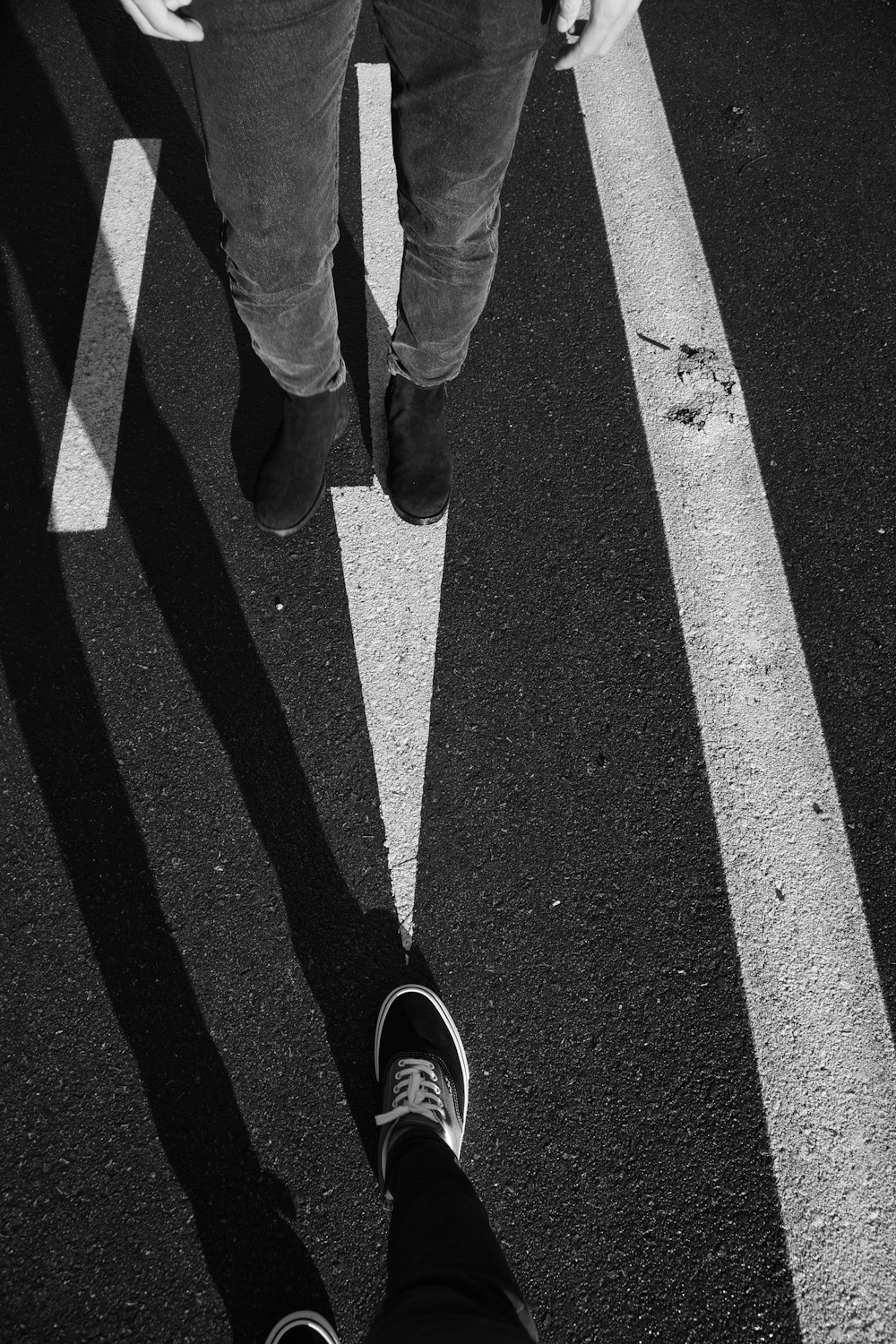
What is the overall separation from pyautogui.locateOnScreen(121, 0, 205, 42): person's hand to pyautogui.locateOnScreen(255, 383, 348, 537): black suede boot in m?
1.06

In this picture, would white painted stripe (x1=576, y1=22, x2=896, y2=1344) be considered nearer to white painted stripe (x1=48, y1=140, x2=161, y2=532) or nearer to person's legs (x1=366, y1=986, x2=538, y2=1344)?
person's legs (x1=366, y1=986, x2=538, y2=1344)

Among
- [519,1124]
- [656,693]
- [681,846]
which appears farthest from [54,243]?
[519,1124]

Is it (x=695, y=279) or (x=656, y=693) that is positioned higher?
(x=695, y=279)

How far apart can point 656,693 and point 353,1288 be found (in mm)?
1566

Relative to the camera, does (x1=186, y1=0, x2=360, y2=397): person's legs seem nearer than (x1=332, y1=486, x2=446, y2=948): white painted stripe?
Yes

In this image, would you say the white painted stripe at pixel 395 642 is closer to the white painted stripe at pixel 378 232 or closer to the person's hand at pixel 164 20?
the white painted stripe at pixel 378 232

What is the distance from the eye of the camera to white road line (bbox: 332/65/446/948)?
209 centimetres

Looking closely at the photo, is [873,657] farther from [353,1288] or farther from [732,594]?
[353,1288]

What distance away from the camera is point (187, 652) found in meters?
2.25

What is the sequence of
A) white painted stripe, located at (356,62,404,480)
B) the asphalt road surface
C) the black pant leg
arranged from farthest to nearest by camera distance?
white painted stripe, located at (356,62,404,480), the asphalt road surface, the black pant leg

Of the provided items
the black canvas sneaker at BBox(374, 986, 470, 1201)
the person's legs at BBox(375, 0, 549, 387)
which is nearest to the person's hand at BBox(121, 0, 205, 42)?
the person's legs at BBox(375, 0, 549, 387)

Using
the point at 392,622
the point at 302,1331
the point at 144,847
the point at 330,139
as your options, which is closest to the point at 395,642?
the point at 392,622

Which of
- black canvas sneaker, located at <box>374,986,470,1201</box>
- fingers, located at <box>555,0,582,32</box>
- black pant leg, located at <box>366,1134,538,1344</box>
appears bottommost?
black canvas sneaker, located at <box>374,986,470,1201</box>

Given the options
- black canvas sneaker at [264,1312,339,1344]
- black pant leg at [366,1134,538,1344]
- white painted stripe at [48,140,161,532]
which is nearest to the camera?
black pant leg at [366,1134,538,1344]
